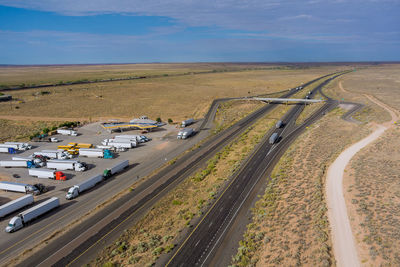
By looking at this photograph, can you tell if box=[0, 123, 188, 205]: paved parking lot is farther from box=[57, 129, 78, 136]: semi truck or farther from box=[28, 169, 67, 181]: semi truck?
box=[57, 129, 78, 136]: semi truck

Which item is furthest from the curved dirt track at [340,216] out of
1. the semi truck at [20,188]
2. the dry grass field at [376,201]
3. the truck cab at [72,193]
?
the semi truck at [20,188]

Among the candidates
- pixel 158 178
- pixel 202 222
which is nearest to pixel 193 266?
pixel 202 222

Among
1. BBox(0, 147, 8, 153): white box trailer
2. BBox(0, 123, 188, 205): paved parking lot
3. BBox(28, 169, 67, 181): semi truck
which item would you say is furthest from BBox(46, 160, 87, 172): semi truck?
BBox(0, 147, 8, 153): white box trailer

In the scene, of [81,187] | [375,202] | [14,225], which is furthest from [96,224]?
[375,202]

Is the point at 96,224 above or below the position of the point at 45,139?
below

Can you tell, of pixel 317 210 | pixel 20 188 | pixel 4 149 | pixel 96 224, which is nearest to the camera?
pixel 317 210

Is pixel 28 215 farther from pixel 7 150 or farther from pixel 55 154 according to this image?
pixel 7 150
